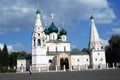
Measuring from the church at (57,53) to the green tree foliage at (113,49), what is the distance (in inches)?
163

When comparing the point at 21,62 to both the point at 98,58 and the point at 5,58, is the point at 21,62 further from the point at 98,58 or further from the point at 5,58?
the point at 98,58

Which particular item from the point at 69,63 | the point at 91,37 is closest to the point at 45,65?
the point at 69,63

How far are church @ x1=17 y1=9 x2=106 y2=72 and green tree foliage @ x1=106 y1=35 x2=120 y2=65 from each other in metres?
4.14

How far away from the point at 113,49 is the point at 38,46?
72.1 feet

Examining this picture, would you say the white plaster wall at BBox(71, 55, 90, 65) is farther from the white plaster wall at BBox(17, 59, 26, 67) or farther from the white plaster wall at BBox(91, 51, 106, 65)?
the white plaster wall at BBox(17, 59, 26, 67)

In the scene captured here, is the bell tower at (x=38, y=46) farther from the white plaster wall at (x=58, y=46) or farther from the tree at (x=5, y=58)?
the tree at (x=5, y=58)

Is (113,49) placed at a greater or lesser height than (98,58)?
greater

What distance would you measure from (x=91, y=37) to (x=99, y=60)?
6.91 meters

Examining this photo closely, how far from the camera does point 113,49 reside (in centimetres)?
6962

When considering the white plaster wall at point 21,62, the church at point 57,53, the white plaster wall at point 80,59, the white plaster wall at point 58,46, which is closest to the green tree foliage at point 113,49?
the church at point 57,53

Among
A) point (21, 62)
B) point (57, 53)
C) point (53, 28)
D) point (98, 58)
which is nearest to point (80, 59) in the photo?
point (98, 58)

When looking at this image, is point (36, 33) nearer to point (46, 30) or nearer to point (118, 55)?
point (46, 30)

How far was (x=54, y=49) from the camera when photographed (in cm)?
6925

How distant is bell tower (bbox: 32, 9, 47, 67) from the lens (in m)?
62.5
